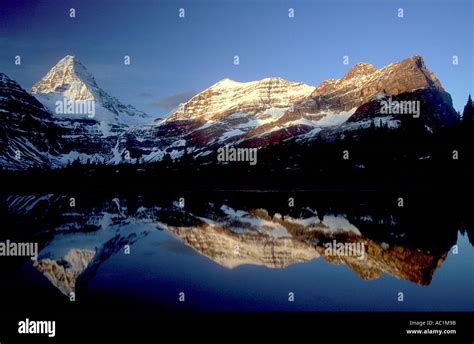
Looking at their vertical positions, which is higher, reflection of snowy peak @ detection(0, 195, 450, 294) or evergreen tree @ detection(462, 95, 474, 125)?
evergreen tree @ detection(462, 95, 474, 125)

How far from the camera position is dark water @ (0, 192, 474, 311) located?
16375 mm

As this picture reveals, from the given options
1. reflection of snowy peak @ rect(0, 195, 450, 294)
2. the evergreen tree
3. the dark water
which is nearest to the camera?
the dark water

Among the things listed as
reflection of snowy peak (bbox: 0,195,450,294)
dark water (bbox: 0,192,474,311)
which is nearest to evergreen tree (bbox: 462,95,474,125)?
reflection of snowy peak (bbox: 0,195,450,294)

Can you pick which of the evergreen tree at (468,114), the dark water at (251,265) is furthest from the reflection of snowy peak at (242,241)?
the evergreen tree at (468,114)

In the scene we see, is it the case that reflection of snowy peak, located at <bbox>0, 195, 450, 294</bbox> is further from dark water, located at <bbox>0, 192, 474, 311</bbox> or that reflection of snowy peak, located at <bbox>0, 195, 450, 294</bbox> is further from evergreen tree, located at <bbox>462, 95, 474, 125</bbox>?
evergreen tree, located at <bbox>462, 95, 474, 125</bbox>

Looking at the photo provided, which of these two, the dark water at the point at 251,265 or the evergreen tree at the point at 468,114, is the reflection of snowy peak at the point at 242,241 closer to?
the dark water at the point at 251,265

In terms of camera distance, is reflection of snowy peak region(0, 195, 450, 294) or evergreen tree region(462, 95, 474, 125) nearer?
reflection of snowy peak region(0, 195, 450, 294)

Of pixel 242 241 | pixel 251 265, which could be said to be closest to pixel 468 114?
pixel 242 241

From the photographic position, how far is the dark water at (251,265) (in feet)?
53.7

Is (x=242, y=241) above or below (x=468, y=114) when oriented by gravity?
below

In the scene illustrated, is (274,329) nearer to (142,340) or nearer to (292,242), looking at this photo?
(142,340)

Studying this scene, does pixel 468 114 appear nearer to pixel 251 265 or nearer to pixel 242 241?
pixel 242 241

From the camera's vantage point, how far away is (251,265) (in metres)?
21.6

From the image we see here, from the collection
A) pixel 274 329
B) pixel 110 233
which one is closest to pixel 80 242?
pixel 110 233
